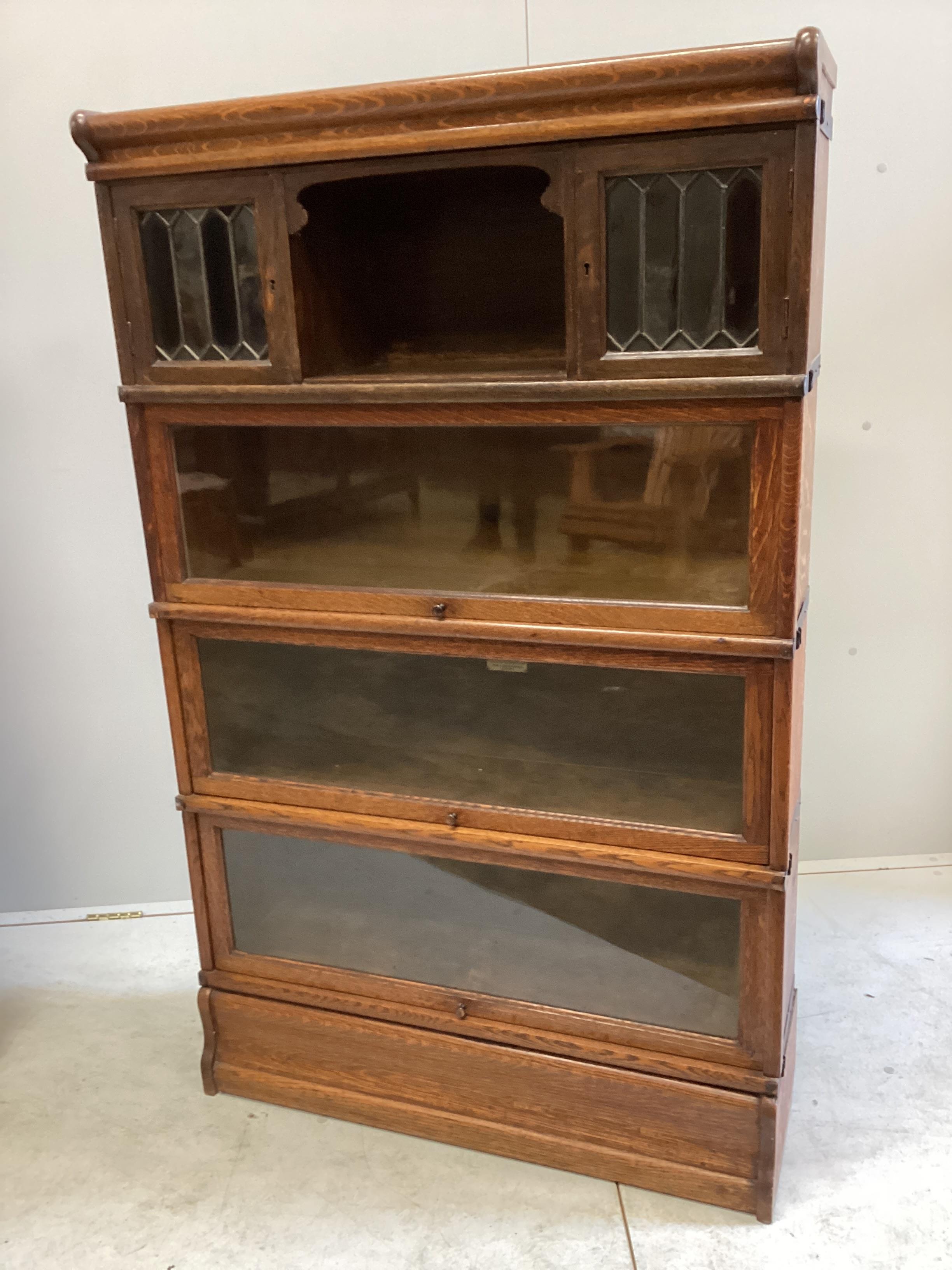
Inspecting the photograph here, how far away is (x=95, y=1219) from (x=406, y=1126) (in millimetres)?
508

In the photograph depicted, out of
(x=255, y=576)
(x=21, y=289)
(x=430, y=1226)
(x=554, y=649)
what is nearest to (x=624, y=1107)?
(x=430, y=1226)

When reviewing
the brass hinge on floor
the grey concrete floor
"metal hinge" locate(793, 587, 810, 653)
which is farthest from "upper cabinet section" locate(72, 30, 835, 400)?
the brass hinge on floor

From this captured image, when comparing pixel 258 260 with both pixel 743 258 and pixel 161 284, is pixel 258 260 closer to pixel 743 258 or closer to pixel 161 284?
pixel 161 284

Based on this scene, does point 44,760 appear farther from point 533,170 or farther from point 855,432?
point 855,432

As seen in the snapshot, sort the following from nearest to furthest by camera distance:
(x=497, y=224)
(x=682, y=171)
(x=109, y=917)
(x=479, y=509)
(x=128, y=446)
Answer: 1. (x=682, y=171)
2. (x=479, y=509)
3. (x=497, y=224)
4. (x=128, y=446)
5. (x=109, y=917)

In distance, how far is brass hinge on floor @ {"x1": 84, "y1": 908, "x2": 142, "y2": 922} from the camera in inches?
97.4

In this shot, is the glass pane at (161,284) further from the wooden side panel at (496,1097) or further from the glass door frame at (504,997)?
the wooden side panel at (496,1097)

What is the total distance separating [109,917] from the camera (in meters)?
2.48

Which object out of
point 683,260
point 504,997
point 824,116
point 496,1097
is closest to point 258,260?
point 683,260

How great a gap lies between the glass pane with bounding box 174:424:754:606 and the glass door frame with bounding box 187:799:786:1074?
403 mm

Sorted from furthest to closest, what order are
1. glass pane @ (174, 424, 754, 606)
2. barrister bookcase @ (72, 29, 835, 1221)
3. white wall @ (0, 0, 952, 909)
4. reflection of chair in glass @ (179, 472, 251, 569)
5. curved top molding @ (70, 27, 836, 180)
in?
white wall @ (0, 0, 952, 909)
reflection of chair in glass @ (179, 472, 251, 569)
glass pane @ (174, 424, 754, 606)
barrister bookcase @ (72, 29, 835, 1221)
curved top molding @ (70, 27, 836, 180)

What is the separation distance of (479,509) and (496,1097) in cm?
97

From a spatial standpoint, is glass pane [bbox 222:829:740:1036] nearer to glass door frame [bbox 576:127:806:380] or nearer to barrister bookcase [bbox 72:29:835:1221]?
barrister bookcase [bbox 72:29:835:1221]

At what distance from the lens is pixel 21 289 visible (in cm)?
214
